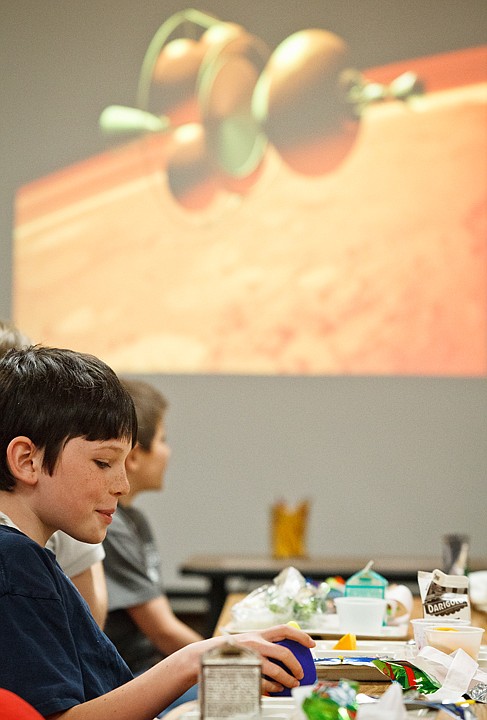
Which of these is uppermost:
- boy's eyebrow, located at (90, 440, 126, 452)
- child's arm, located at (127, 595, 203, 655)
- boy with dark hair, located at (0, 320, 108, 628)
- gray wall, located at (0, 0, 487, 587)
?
gray wall, located at (0, 0, 487, 587)

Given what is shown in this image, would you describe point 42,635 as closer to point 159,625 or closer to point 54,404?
point 54,404

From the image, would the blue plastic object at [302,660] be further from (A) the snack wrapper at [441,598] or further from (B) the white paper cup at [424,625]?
(A) the snack wrapper at [441,598]

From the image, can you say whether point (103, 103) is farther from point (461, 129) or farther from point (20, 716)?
point (20, 716)

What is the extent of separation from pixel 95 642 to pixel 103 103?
3.86 m

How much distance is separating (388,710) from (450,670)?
381 mm

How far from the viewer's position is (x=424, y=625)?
1366mm

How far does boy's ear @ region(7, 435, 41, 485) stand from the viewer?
3.83 ft

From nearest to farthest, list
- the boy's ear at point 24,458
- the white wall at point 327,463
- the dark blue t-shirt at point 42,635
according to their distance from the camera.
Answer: the dark blue t-shirt at point 42,635 → the boy's ear at point 24,458 → the white wall at point 327,463

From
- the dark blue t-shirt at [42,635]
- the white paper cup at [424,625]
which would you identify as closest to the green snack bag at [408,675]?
the white paper cup at [424,625]

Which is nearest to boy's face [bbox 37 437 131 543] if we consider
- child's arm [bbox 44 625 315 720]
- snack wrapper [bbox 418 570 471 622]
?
child's arm [bbox 44 625 315 720]

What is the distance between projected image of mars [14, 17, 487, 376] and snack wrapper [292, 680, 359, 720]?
12.1 ft

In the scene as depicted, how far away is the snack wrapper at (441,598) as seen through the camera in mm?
1460

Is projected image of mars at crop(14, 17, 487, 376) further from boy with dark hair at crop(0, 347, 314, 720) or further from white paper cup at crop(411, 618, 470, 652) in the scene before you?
boy with dark hair at crop(0, 347, 314, 720)

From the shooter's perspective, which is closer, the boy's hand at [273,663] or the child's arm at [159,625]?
the boy's hand at [273,663]
